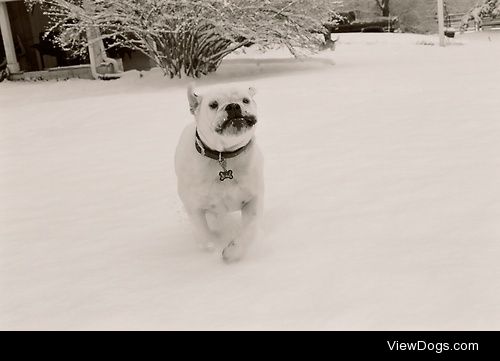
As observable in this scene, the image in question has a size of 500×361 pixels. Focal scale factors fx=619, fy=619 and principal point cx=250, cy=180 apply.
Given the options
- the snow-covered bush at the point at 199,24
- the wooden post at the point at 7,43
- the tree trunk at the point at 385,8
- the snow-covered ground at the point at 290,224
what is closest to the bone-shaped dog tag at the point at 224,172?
the snow-covered ground at the point at 290,224

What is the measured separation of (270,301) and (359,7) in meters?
34.9

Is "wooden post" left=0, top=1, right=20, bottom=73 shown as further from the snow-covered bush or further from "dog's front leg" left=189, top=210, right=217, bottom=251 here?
"dog's front leg" left=189, top=210, right=217, bottom=251

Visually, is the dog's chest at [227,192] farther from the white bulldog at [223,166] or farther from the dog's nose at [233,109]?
the dog's nose at [233,109]

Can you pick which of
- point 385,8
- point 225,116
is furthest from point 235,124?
point 385,8

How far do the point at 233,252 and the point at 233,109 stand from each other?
30.2 inches

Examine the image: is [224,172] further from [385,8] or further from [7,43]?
[385,8]

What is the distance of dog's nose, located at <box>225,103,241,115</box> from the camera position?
127 inches

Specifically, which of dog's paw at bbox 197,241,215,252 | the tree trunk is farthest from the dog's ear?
the tree trunk

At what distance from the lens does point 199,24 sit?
12375 millimetres

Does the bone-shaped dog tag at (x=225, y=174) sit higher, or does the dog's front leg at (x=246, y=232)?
the bone-shaped dog tag at (x=225, y=174)

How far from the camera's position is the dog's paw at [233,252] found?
11.0 feet

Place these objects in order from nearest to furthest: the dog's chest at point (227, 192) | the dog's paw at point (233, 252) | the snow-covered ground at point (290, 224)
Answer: the snow-covered ground at point (290, 224)
the dog's paw at point (233, 252)
the dog's chest at point (227, 192)

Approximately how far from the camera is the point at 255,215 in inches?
139

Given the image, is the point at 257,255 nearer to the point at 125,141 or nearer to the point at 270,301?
the point at 270,301
